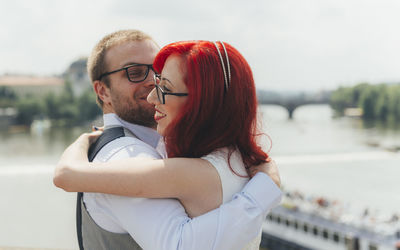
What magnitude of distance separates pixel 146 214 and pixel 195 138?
89 millimetres

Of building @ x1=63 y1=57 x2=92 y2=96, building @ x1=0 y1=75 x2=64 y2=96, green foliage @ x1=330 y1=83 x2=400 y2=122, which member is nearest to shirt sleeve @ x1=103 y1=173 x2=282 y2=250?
green foliage @ x1=330 y1=83 x2=400 y2=122

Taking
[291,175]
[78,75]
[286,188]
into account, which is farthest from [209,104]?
[78,75]

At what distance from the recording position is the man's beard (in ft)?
1.73

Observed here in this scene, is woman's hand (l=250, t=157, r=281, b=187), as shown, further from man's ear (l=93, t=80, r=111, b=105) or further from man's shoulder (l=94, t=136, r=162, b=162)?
man's ear (l=93, t=80, r=111, b=105)

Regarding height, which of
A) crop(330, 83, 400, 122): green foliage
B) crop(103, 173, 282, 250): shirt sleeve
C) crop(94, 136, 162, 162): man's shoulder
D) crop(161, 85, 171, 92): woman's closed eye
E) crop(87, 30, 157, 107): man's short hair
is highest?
crop(87, 30, 157, 107): man's short hair

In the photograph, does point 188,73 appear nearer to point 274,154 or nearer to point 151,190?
point 151,190

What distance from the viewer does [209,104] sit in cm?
38

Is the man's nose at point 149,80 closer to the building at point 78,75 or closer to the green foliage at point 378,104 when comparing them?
the green foliage at point 378,104

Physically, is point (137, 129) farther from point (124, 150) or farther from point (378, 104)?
point (378, 104)

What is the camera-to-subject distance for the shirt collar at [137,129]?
503 millimetres

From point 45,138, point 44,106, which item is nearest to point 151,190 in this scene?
point 45,138

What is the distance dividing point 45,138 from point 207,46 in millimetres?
10841

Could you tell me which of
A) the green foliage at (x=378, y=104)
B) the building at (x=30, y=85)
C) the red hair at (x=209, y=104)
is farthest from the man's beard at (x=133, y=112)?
the building at (x=30, y=85)

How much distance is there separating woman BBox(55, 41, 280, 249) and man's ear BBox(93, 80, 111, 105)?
0.13 metres
